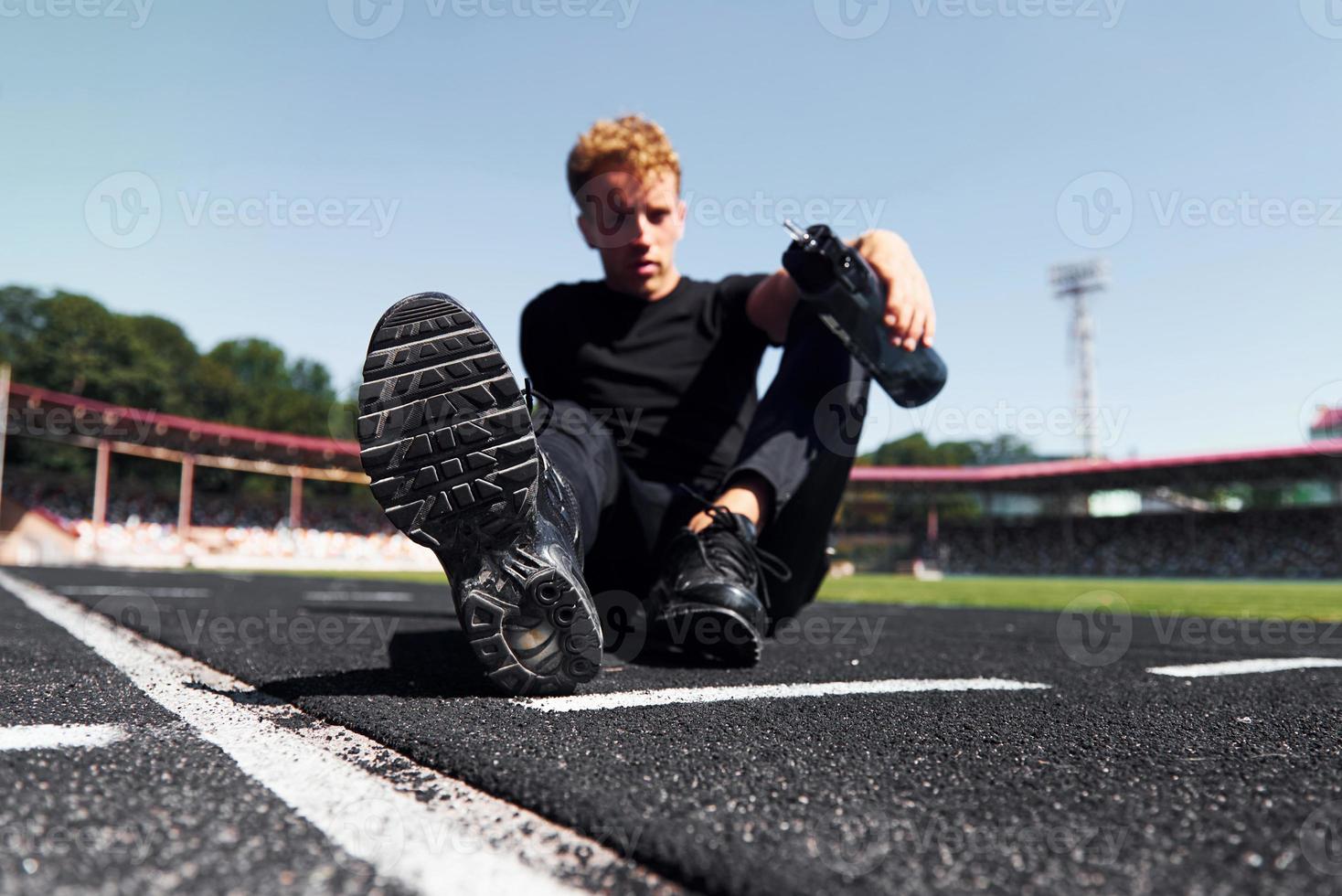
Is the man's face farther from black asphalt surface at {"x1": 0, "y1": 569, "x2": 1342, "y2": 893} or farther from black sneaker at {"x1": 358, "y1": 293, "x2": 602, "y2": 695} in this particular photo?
black sneaker at {"x1": 358, "y1": 293, "x2": 602, "y2": 695}

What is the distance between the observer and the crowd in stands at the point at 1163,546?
101ft

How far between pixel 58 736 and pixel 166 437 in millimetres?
31671

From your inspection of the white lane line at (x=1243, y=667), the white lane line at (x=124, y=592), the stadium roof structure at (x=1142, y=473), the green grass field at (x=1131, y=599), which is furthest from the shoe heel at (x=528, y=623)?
the stadium roof structure at (x=1142, y=473)

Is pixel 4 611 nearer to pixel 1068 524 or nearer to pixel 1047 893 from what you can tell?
pixel 1047 893

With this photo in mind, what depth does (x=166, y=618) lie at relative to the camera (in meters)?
3.19

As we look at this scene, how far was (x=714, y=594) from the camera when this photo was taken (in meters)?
1.64

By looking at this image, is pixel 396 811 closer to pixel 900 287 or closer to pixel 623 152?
pixel 900 287

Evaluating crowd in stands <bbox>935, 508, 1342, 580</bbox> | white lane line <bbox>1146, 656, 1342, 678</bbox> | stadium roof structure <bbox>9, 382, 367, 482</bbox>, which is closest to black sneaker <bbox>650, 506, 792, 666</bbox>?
white lane line <bbox>1146, 656, 1342, 678</bbox>

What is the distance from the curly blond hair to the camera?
257 centimetres

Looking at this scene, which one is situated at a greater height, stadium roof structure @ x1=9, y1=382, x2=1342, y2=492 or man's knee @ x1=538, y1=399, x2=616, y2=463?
man's knee @ x1=538, y1=399, x2=616, y2=463

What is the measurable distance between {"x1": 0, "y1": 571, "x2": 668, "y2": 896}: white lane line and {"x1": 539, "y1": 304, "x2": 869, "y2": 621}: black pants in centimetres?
81


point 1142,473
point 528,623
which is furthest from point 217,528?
point 528,623

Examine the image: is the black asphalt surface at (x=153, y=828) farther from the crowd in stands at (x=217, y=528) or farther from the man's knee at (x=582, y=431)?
the crowd in stands at (x=217, y=528)

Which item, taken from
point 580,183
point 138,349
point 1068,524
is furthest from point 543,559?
point 138,349
